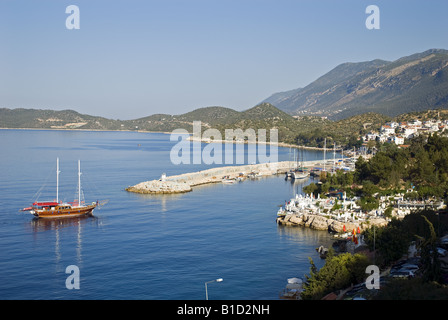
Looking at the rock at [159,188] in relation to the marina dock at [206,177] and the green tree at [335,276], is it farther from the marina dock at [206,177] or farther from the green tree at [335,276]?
the green tree at [335,276]

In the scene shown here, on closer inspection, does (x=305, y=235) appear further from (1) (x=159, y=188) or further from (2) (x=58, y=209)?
(1) (x=159, y=188)

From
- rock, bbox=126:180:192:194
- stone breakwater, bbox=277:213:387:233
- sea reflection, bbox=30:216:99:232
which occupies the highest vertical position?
rock, bbox=126:180:192:194

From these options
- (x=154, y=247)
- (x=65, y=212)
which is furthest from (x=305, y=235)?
(x=65, y=212)

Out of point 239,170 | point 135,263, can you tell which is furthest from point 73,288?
point 239,170

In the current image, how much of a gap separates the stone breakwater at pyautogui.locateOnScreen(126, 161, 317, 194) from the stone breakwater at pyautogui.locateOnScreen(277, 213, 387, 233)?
17375mm

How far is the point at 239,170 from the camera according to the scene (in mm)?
66750

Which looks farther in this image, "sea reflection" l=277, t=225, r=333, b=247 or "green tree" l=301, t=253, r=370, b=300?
"sea reflection" l=277, t=225, r=333, b=247

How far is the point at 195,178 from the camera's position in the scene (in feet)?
189

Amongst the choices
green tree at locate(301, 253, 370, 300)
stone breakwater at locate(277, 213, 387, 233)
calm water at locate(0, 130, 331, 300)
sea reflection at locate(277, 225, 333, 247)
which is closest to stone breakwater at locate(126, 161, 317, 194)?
calm water at locate(0, 130, 331, 300)

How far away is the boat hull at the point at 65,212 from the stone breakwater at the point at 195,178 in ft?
36.1

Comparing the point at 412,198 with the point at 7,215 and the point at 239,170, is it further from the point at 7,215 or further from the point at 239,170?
the point at 239,170

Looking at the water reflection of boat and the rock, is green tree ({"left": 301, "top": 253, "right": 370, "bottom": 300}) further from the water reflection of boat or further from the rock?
the rock

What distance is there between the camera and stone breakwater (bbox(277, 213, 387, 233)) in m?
29.8

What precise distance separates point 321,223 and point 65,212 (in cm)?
1964
